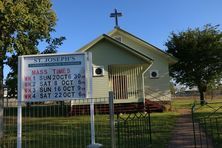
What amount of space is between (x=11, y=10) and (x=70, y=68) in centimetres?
412

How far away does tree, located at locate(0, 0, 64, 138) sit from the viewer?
12664 millimetres

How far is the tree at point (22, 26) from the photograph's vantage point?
499 inches

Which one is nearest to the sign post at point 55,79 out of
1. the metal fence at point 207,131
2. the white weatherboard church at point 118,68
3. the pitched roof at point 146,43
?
the metal fence at point 207,131

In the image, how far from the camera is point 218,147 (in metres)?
10.1

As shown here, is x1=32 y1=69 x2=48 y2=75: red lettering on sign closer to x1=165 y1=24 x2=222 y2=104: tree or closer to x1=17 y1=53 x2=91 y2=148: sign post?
x1=17 y1=53 x2=91 y2=148: sign post

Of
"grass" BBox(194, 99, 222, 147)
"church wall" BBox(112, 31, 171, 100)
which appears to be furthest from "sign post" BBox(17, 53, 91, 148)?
"church wall" BBox(112, 31, 171, 100)

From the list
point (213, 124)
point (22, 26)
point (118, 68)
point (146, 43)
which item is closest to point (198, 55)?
point (146, 43)

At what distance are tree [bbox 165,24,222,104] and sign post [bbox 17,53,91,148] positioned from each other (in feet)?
93.3

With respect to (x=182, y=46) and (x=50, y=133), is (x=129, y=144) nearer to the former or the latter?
(x=50, y=133)

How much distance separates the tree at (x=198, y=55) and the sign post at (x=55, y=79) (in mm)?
28432

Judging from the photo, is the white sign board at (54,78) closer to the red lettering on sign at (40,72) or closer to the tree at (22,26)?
the red lettering on sign at (40,72)

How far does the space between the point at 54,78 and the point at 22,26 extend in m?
3.95

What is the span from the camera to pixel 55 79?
31.7 ft

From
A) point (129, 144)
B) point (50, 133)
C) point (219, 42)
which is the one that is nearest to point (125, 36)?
point (219, 42)
